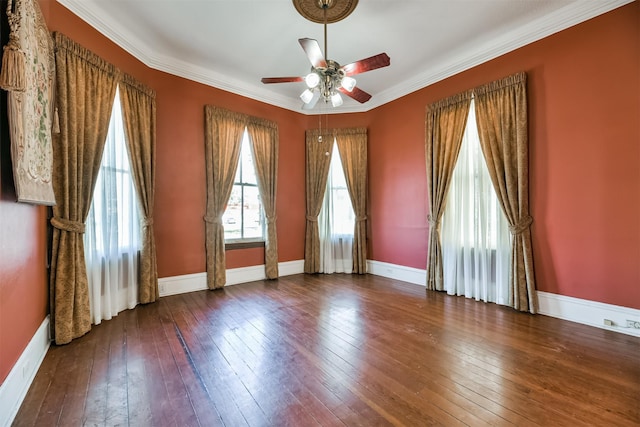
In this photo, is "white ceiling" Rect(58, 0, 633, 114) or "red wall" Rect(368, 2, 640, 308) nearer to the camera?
"red wall" Rect(368, 2, 640, 308)

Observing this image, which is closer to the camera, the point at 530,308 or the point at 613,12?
the point at 613,12

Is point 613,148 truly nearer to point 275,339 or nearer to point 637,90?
point 637,90

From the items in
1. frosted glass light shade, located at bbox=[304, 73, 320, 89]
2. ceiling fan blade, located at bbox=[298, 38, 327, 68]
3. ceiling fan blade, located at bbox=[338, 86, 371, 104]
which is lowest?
frosted glass light shade, located at bbox=[304, 73, 320, 89]

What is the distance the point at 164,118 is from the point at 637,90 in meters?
5.55

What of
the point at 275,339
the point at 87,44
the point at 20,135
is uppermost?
the point at 87,44

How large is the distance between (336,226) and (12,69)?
15.1 feet

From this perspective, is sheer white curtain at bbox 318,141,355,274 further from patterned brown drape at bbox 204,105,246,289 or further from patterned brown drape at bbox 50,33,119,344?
patterned brown drape at bbox 50,33,119,344

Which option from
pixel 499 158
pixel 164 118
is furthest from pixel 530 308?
pixel 164 118

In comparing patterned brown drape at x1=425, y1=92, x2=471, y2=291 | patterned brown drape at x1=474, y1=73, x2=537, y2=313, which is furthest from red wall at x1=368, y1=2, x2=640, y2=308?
Result: patterned brown drape at x1=425, y1=92, x2=471, y2=291

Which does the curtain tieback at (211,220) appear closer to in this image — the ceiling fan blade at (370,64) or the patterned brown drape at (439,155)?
the ceiling fan blade at (370,64)

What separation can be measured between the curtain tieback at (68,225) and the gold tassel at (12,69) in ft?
4.67

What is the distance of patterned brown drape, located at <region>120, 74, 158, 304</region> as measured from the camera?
10.9ft

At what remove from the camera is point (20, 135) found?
1.66m

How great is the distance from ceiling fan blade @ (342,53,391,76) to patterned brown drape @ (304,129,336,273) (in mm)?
2742
